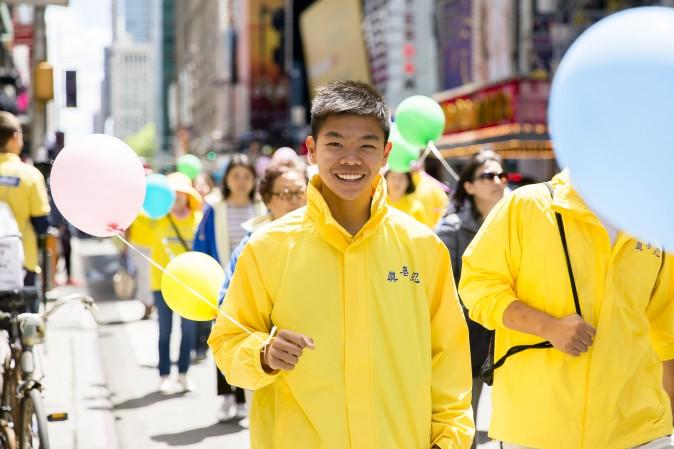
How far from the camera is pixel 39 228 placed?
8.48 metres

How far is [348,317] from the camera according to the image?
3201 mm

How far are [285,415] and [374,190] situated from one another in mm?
733

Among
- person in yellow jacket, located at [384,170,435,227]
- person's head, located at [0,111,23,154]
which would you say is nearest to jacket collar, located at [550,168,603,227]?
person's head, located at [0,111,23,154]

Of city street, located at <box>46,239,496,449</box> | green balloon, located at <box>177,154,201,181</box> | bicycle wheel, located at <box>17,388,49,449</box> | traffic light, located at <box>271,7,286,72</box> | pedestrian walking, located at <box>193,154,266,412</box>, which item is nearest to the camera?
bicycle wheel, located at <box>17,388,49,449</box>

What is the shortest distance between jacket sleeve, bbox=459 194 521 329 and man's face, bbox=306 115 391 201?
92 cm

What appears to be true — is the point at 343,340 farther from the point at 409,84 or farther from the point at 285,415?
the point at 409,84

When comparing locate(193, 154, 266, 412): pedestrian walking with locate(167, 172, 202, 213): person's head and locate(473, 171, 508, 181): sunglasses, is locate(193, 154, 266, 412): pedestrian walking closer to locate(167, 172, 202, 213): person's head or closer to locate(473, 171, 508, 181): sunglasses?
locate(167, 172, 202, 213): person's head

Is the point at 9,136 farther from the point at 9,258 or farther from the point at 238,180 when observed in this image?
the point at 9,258

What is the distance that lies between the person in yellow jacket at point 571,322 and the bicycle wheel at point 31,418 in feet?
8.65

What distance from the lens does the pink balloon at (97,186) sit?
4.28 metres

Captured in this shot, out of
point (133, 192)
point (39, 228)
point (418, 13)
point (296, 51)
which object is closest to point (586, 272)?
point (133, 192)

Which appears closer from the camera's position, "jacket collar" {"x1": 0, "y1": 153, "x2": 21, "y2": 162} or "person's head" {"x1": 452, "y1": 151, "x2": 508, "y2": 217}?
"person's head" {"x1": 452, "y1": 151, "x2": 508, "y2": 217}

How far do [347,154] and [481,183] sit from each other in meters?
3.43

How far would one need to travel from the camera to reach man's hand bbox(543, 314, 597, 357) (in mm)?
3766
